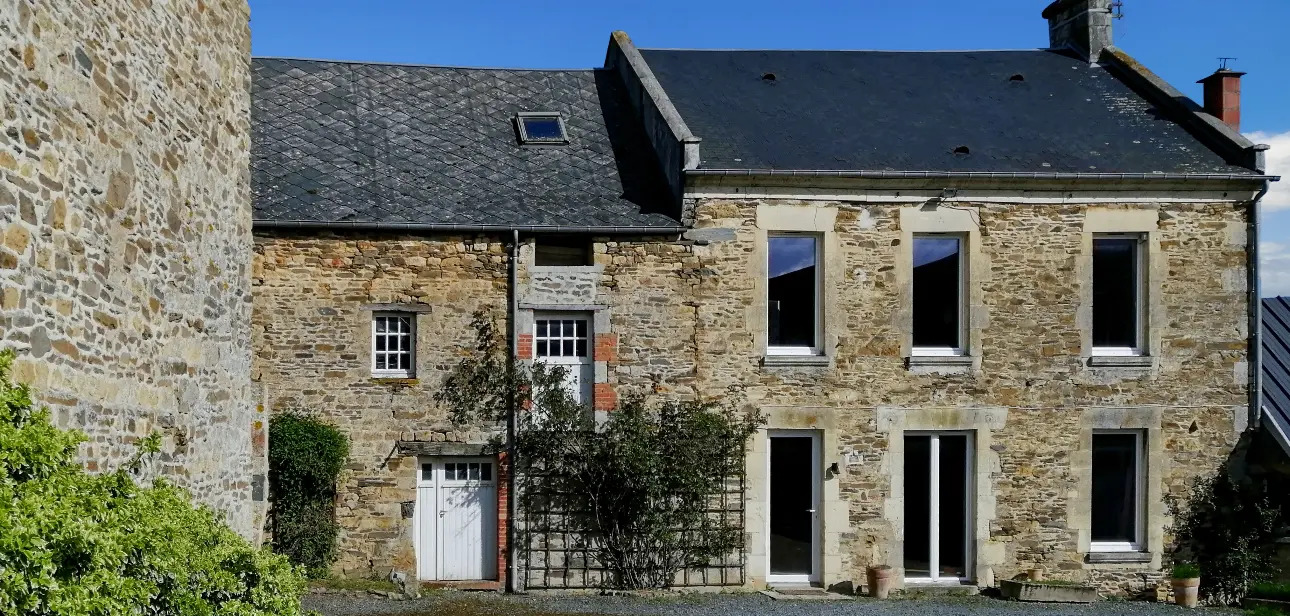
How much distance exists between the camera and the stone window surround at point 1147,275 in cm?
1420

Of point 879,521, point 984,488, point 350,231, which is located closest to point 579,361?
point 350,231

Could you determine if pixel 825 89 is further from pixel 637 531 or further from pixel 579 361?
pixel 637 531

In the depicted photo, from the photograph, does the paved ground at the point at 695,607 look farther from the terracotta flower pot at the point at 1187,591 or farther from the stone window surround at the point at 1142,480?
the stone window surround at the point at 1142,480

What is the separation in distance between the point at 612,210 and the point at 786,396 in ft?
9.84

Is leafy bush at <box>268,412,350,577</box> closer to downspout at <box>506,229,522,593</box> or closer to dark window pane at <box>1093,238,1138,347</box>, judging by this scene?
downspout at <box>506,229,522,593</box>

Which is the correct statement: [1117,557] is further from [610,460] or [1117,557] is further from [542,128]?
[542,128]

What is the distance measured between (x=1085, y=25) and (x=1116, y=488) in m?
7.06

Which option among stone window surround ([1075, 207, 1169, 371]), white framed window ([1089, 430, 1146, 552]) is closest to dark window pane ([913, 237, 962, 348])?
stone window surround ([1075, 207, 1169, 371])

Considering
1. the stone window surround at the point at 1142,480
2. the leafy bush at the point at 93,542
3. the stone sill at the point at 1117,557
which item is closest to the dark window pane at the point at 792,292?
the stone window surround at the point at 1142,480

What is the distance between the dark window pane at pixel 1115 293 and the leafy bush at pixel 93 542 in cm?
1103

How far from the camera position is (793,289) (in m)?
14.1

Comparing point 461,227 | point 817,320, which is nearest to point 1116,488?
point 817,320

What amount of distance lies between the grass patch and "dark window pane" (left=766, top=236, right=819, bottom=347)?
5.18 meters

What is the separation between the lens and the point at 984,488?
13945mm
